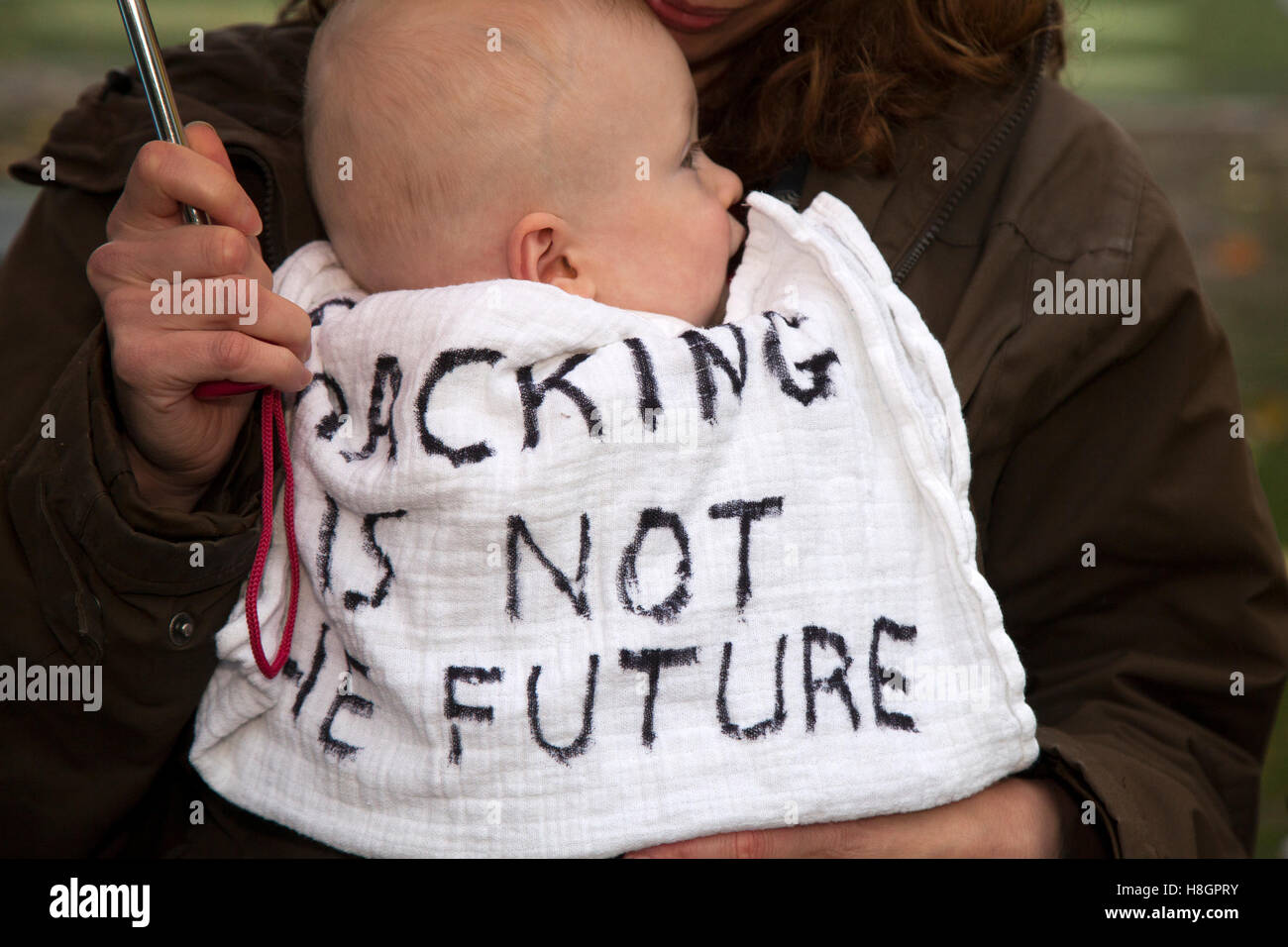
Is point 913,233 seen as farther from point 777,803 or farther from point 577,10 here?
point 777,803

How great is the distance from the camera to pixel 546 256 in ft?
4.80

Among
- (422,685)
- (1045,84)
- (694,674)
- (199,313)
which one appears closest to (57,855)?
(422,685)

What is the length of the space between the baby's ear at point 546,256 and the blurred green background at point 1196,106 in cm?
287

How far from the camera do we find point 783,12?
172cm

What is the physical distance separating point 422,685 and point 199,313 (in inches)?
18.2

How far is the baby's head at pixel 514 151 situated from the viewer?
1.40 m

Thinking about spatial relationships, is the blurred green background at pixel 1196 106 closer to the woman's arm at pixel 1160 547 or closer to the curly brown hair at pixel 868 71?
the woman's arm at pixel 1160 547

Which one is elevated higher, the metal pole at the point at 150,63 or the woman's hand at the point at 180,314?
the metal pole at the point at 150,63

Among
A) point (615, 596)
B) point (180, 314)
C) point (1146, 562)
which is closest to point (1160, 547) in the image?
point (1146, 562)

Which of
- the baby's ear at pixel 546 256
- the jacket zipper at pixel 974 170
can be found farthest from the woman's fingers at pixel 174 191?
the jacket zipper at pixel 974 170

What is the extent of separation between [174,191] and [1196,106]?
5000 millimetres

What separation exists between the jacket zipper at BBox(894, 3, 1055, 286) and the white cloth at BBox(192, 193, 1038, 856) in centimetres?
14
